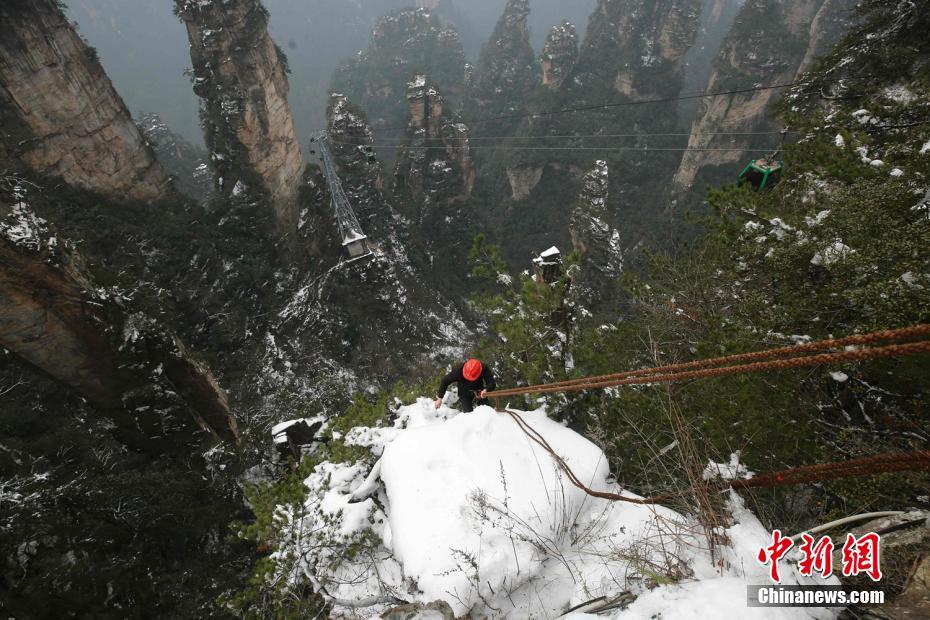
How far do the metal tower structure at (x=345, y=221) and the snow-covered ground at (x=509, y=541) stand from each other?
885 inches

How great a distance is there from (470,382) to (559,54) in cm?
6661

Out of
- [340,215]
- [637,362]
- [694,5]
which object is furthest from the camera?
[694,5]

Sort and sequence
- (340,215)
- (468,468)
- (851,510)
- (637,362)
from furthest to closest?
(340,215) → (637,362) → (468,468) → (851,510)

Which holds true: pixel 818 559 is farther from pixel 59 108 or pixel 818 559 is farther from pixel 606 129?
pixel 606 129

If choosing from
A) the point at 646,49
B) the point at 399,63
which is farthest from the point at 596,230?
the point at 399,63

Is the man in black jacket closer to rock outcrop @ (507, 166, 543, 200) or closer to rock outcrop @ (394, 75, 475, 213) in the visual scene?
rock outcrop @ (394, 75, 475, 213)

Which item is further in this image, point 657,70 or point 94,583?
point 657,70

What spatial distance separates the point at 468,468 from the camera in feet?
12.9

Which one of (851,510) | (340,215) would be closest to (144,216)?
(340,215)

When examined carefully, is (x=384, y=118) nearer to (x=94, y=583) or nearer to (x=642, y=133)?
(x=642, y=133)

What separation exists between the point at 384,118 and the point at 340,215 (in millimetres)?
58227

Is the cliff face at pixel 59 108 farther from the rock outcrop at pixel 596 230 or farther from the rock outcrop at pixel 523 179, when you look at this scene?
the rock outcrop at pixel 523 179

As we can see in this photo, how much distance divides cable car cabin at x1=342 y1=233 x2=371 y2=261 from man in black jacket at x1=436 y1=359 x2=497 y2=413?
69.3 feet

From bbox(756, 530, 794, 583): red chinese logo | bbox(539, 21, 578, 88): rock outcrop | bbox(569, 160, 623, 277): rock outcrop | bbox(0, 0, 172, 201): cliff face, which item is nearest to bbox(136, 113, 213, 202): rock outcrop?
bbox(0, 0, 172, 201): cliff face
